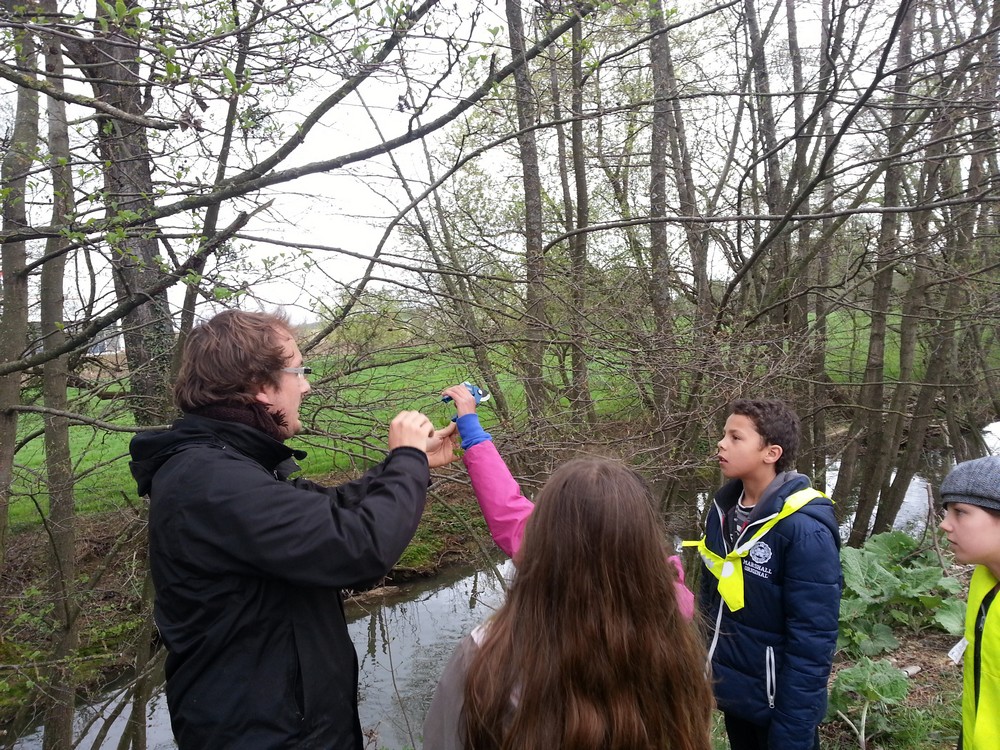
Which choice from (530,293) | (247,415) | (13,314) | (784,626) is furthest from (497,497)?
(13,314)

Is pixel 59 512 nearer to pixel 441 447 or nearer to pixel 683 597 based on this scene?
pixel 441 447

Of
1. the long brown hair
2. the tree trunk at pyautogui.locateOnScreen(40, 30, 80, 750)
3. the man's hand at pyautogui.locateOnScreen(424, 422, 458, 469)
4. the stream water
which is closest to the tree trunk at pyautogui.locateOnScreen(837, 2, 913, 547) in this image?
the stream water

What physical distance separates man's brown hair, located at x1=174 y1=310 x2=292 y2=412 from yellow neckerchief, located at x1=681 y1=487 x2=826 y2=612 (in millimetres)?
1740

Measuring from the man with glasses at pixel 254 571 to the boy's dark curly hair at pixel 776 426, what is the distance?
161cm

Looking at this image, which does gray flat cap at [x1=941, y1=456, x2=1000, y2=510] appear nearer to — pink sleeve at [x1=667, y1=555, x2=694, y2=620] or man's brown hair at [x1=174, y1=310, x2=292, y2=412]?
pink sleeve at [x1=667, y1=555, x2=694, y2=620]

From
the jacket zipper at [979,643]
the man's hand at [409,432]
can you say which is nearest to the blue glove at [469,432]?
the man's hand at [409,432]

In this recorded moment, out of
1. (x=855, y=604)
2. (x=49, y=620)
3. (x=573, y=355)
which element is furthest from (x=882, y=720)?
(x=49, y=620)

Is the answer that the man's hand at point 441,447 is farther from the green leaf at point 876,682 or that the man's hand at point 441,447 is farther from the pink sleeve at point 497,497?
the green leaf at point 876,682

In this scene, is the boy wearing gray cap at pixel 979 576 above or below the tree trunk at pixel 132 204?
below

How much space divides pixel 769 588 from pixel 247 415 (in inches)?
72.3

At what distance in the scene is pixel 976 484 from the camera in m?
1.85

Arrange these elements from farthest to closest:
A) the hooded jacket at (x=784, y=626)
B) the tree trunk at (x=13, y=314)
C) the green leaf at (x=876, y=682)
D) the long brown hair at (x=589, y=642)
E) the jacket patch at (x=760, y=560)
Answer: the tree trunk at (x=13, y=314) → the green leaf at (x=876, y=682) → the jacket patch at (x=760, y=560) → the hooded jacket at (x=784, y=626) → the long brown hair at (x=589, y=642)

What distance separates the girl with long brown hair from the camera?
121cm

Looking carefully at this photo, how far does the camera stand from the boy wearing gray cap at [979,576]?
175cm
